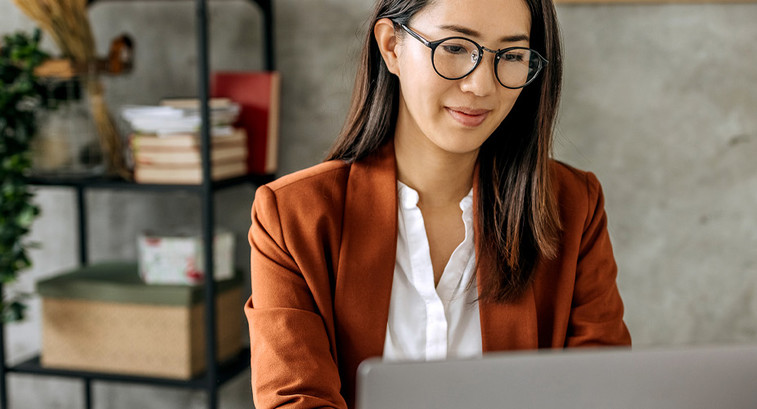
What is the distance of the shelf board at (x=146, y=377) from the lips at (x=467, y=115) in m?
1.14

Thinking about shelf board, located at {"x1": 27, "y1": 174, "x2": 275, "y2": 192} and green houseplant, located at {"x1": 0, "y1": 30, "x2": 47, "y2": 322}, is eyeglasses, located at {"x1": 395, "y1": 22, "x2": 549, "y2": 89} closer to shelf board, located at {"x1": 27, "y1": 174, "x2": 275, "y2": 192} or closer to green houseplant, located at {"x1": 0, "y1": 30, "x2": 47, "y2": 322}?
shelf board, located at {"x1": 27, "y1": 174, "x2": 275, "y2": 192}

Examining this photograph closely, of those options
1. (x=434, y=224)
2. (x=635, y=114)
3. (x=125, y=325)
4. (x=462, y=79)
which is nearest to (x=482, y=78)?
(x=462, y=79)

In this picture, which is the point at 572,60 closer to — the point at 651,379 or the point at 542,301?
A: the point at 542,301

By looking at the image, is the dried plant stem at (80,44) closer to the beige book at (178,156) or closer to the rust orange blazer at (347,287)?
the beige book at (178,156)

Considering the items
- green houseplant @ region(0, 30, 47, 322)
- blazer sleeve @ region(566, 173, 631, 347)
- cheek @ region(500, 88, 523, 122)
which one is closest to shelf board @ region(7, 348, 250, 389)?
green houseplant @ region(0, 30, 47, 322)

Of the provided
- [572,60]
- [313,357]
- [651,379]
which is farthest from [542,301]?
[572,60]

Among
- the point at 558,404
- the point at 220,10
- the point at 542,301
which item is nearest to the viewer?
the point at 558,404

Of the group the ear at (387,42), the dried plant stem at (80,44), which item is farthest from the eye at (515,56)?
the dried plant stem at (80,44)

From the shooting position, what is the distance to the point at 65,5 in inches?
79.6

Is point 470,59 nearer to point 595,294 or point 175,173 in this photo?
point 595,294

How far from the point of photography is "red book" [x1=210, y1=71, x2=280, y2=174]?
2.13m

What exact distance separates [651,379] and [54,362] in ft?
6.11

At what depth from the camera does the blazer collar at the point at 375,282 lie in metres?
1.24

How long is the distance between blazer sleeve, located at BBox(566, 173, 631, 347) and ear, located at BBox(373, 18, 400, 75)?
0.44m
